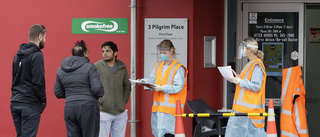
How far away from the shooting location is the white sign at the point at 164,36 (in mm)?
8156

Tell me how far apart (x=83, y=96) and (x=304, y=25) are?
4.52 m

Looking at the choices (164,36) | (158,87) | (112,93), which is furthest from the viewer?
(164,36)

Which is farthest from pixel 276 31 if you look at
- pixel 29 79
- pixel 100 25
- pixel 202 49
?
pixel 29 79

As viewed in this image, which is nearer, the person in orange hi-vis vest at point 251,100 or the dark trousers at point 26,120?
the dark trousers at point 26,120

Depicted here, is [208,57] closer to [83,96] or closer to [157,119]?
[157,119]

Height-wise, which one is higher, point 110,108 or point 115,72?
point 115,72

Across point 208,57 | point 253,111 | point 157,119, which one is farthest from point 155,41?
point 253,111

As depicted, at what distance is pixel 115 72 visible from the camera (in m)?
7.05

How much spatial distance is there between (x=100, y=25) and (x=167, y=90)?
206 cm

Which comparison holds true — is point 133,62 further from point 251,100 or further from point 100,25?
point 251,100

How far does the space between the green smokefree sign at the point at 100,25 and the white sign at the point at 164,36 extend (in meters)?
0.40

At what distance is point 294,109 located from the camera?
7832 millimetres

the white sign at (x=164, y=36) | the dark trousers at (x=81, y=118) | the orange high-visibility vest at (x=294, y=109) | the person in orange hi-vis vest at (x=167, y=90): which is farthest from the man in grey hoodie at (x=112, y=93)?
the orange high-visibility vest at (x=294, y=109)

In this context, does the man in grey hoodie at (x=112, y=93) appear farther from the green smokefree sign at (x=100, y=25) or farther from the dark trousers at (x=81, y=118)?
the green smokefree sign at (x=100, y=25)
